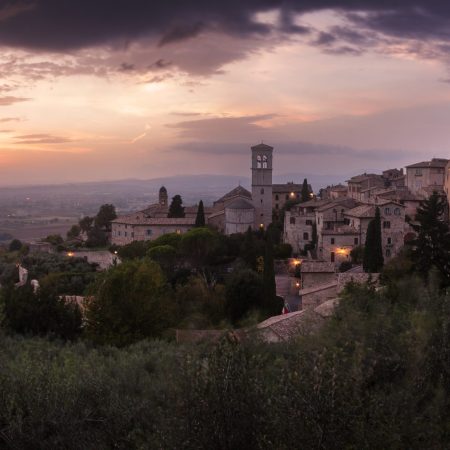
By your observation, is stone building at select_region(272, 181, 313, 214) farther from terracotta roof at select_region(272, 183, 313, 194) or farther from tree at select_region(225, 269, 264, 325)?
tree at select_region(225, 269, 264, 325)

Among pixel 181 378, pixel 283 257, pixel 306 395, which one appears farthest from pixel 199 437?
pixel 283 257

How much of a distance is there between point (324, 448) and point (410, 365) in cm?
379

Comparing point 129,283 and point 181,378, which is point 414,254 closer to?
point 129,283

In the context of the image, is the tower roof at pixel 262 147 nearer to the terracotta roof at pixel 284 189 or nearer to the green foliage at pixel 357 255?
the terracotta roof at pixel 284 189

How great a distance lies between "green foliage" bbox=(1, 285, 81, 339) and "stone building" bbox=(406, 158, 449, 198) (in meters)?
44.3

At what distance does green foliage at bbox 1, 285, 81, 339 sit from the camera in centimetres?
2288

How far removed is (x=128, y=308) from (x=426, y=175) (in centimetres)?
4517

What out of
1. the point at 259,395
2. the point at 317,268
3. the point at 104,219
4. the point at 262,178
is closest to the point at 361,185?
the point at 262,178

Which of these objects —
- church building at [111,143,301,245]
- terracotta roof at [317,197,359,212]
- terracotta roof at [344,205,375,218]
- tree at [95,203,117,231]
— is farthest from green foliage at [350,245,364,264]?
tree at [95,203,117,231]

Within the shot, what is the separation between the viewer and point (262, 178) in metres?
63.1

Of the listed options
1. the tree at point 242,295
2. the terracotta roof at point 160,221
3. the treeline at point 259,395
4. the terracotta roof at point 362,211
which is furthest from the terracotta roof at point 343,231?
the treeline at point 259,395

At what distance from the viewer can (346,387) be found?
9.02m

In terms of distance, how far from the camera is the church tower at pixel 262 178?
206 ft

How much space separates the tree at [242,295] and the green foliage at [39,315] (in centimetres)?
1083
